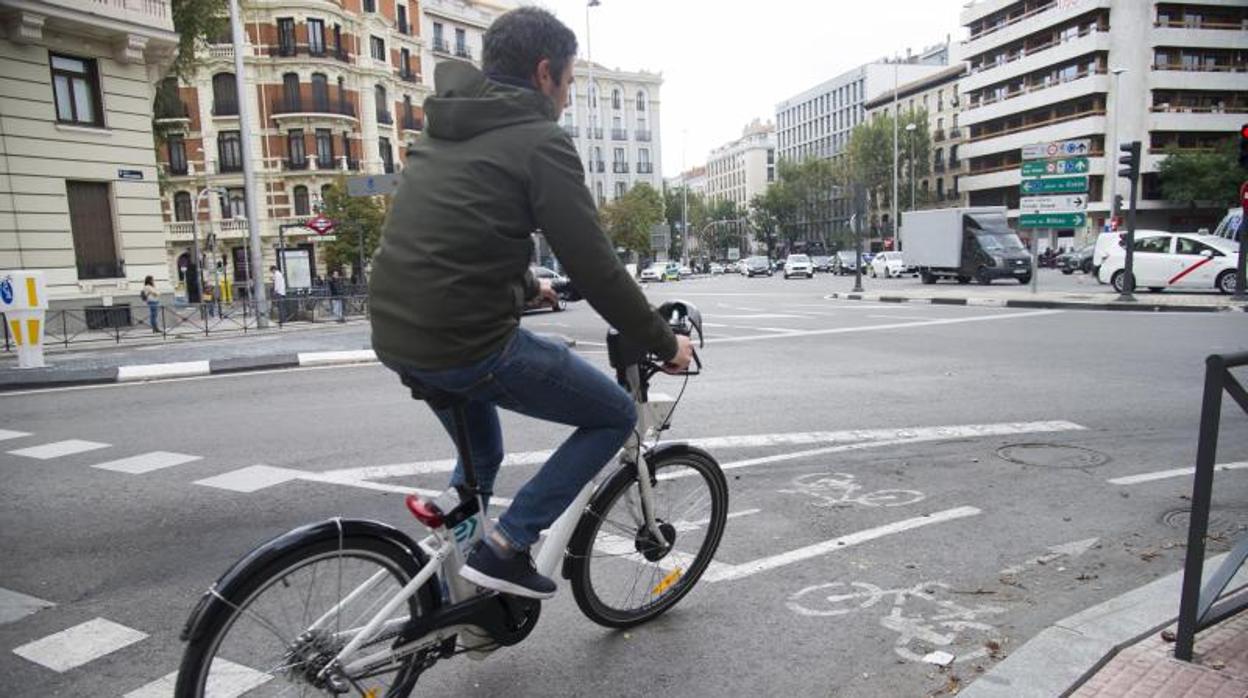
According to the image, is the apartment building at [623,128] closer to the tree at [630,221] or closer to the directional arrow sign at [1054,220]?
the tree at [630,221]

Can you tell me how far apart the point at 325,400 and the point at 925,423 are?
6128 mm

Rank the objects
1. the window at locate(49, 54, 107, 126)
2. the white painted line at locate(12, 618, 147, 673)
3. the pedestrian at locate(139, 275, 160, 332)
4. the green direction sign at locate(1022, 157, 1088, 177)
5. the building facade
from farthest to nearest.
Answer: the green direction sign at locate(1022, 157, 1088, 177) → the window at locate(49, 54, 107, 126) → the pedestrian at locate(139, 275, 160, 332) → the building facade → the white painted line at locate(12, 618, 147, 673)

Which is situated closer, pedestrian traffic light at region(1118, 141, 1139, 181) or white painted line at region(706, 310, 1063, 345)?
white painted line at region(706, 310, 1063, 345)

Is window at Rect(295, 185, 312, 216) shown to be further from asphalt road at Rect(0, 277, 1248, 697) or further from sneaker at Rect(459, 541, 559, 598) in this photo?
sneaker at Rect(459, 541, 559, 598)

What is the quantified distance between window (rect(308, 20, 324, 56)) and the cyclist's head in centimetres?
4985

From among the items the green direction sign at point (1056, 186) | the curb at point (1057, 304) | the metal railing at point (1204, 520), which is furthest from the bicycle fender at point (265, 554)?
the green direction sign at point (1056, 186)

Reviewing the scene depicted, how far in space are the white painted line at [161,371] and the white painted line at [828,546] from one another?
10297mm

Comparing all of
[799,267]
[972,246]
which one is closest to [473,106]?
[972,246]

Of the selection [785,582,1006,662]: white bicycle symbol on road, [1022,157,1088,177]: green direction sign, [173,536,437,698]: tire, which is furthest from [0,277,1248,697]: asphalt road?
[1022,157,1088,177]: green direction sign

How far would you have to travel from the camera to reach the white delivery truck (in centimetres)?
3025

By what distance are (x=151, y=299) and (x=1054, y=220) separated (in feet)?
76.1

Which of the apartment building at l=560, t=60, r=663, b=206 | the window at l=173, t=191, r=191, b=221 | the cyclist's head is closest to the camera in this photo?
the cyclist's head

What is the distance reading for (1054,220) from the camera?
21531mm

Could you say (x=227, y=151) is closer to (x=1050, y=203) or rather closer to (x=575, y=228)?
(x=1050, y=203)
